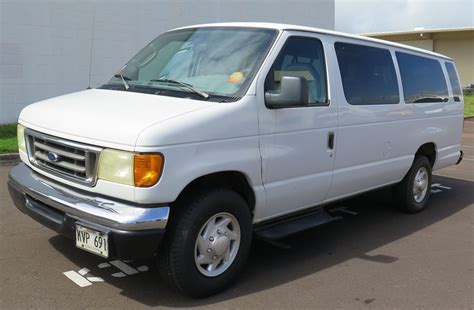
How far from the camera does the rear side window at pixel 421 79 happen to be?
600 centimetres

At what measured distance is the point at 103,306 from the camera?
11.7 feet

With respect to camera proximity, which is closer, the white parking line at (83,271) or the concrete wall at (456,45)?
the white parking line at (83,271)

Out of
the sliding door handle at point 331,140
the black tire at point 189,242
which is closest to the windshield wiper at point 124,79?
the black tire at point 189,242

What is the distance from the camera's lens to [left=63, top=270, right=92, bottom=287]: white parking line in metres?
3.91

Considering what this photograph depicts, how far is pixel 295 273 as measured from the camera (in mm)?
4348

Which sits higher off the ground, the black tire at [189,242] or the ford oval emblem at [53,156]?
the ford oval emblem at [53,156]

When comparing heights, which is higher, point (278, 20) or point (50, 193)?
point (278, 20)

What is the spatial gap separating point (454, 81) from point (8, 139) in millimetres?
8139

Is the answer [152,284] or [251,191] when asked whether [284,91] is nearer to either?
[251,191]

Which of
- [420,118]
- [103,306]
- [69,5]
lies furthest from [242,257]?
[69,5]

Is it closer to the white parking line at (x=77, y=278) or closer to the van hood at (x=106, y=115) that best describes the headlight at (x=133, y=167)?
the van hood at (x=106, y=115)

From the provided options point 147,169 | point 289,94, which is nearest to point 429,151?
point 289,94

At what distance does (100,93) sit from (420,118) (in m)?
3.90

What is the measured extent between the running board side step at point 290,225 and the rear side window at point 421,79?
6.80 ft
